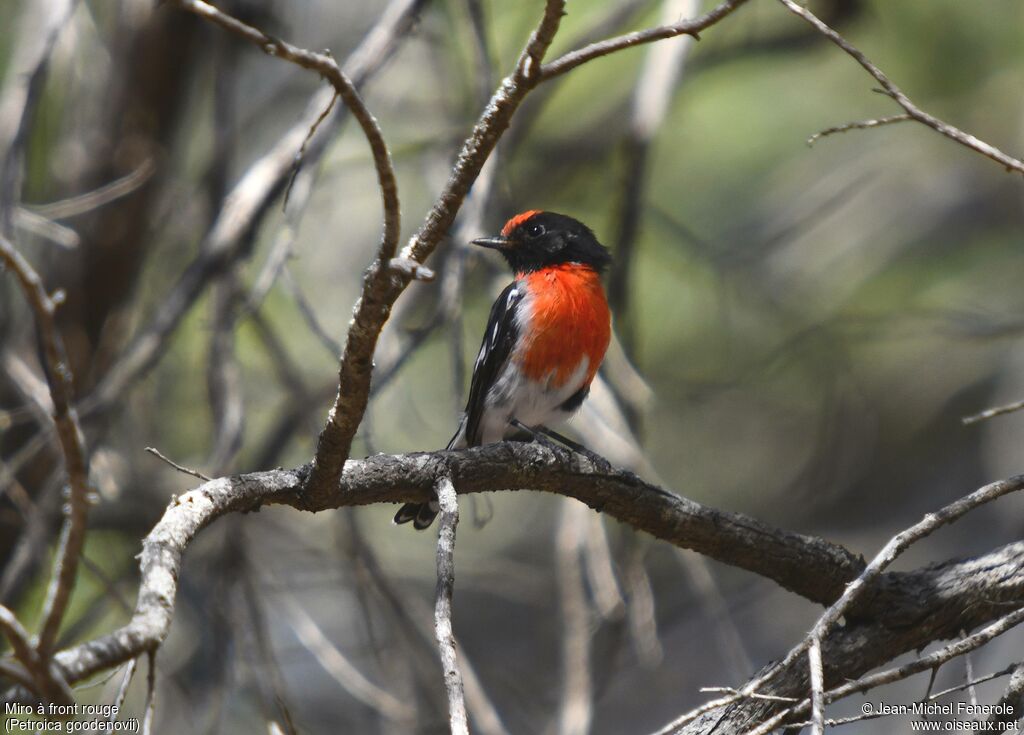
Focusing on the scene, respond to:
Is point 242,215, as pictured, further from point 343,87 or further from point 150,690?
point 150,690

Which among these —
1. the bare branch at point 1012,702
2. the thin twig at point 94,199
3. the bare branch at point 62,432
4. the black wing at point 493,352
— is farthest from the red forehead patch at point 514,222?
the bare branch at point 62,432

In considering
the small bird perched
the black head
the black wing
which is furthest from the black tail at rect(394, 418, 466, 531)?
the black head

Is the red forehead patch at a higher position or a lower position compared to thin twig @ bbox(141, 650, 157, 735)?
higher

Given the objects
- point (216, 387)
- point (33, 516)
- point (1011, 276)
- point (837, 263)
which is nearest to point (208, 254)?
point (216, 387)

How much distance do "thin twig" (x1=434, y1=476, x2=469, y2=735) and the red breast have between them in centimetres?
183

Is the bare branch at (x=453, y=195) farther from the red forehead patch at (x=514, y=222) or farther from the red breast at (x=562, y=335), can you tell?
the red forehead patch at (x=514, y=222)

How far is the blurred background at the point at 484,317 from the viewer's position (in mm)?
3934

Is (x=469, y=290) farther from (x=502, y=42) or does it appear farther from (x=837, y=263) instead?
(x=837, y=263)

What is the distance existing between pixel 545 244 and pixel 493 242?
15.0 inches

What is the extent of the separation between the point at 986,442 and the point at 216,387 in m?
3.99

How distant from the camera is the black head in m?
4.64

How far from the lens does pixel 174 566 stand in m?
1.62

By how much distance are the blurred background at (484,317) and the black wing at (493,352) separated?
170 millimetres

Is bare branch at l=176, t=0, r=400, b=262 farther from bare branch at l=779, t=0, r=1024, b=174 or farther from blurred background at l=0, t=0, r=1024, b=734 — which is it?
blurred background at l=0, t=0, r=1024, b=734
